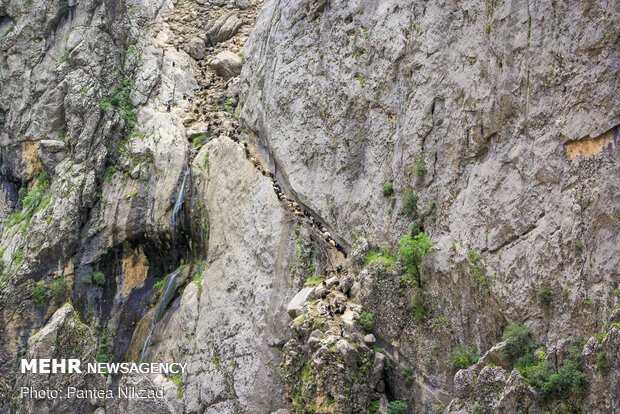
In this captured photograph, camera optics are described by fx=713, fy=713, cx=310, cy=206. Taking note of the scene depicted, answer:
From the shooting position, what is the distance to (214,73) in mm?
41750

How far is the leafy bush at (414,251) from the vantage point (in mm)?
24422

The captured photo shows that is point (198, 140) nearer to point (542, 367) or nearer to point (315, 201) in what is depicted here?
point (315, 201)

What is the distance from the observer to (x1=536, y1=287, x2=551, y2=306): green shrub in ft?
66.1

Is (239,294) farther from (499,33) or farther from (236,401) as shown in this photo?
(499,33)

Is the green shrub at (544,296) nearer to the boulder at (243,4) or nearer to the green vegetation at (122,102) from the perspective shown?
the green vegetation at (122,102)

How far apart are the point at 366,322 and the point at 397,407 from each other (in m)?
3.02

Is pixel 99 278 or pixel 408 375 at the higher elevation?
pixel 99 278

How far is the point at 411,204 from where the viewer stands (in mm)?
25750

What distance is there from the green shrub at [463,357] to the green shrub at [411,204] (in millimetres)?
5309

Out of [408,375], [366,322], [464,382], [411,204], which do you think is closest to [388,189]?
[411,204]

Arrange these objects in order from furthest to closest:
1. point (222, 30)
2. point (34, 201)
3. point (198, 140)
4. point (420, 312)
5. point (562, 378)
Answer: point (222, 30) → point (34, 201) → point (198, 140) → point (420, 312) → point (562, 378)

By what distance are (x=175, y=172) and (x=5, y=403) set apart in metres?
13.7

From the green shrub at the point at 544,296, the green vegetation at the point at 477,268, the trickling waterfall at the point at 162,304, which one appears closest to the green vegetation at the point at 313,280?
the green vegetation at the point at 477,268

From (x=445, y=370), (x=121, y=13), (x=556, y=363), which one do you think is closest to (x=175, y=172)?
(x=121, y=13)
